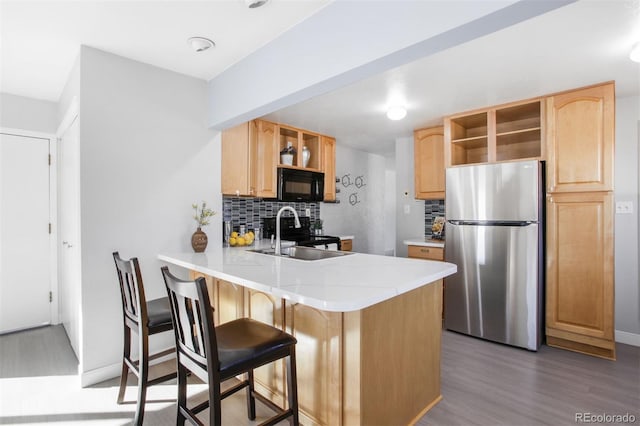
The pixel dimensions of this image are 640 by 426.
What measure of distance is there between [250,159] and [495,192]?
230cm

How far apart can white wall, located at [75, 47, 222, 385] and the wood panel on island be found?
0.31 metres

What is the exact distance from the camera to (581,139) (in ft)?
8.95

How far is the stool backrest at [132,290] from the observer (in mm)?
1716

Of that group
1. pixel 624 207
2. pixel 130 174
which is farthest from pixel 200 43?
pixel 624 207

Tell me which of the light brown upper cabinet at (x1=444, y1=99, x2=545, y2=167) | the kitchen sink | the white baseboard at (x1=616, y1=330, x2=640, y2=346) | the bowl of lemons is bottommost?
the white baseboard at (x1=616, y1=330, x2=640, y2=346)

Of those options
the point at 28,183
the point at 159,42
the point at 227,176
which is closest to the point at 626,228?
the point at 227,176

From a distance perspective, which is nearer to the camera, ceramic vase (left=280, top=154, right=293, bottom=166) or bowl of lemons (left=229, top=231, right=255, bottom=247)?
bowl of lemons (left=229, top=231, right=255, bottom=247)

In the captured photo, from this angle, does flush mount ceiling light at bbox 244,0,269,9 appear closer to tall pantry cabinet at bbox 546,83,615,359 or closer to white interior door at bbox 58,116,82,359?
white interior door at bbox 58,116,82,359

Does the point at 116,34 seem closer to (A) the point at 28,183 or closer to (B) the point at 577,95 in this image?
(A) the point at 28,183

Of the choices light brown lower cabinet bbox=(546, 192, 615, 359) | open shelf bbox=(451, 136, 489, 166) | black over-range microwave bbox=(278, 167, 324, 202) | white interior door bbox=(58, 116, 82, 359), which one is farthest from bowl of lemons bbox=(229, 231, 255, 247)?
light brown lower cabinet bbox=(546, 192, 615, 359)

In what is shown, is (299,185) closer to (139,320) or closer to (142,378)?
(139,320)

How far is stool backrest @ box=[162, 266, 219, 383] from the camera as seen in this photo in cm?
127

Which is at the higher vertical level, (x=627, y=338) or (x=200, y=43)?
(x=200, y=43)

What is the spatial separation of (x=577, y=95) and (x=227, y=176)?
3.03 metres
